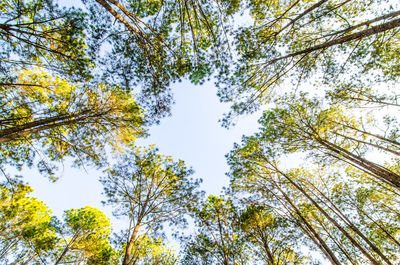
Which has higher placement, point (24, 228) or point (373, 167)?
point (373, 167)

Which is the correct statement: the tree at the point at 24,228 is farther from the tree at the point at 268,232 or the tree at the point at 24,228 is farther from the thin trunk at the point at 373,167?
the thin trunk at the point at 373,167

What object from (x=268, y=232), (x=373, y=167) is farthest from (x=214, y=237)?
(x=373, y=167)

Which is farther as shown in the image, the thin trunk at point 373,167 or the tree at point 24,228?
the tree at point 24,228

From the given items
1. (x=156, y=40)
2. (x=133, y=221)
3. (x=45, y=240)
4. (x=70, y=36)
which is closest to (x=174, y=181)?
(x=133, y=221)

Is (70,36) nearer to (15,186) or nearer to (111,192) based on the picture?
(15,186)

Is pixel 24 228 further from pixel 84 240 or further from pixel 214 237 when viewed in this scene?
pixel 214 237

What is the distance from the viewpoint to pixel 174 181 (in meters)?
9.07

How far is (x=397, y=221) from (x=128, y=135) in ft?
61.0

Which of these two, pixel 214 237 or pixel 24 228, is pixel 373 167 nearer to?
pixel 214 237

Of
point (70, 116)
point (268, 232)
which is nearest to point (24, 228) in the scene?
point (70, 116)

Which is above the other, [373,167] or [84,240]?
[373,167]

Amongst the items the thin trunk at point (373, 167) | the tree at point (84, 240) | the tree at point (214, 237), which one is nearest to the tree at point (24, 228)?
the tree at point (84, 240)

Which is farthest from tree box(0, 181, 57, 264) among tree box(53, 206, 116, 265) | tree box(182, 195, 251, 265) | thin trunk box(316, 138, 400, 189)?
thin trunk box(316, 138, 400, 189)

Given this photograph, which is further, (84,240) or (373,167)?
(84,240)
